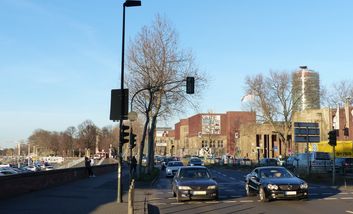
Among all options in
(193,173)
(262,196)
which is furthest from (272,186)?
(193,173)

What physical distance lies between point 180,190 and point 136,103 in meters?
24.1

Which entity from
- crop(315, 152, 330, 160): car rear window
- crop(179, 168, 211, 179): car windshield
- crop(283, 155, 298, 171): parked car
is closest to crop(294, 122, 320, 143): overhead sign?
crop(283, 155, 298, 171): parked car

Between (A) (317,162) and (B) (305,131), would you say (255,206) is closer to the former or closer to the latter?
(B) (305,131)

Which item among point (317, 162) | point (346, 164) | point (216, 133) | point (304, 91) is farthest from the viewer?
point (216, 133)

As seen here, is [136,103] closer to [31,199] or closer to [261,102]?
[31,199]

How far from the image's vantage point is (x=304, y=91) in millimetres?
77562

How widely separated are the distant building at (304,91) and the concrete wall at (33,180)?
47.0 m

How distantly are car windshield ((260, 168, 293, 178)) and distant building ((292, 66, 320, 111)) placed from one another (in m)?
57.3

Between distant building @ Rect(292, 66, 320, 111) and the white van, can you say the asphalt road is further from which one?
distant building @ Rect(292, 66, 320, 111)

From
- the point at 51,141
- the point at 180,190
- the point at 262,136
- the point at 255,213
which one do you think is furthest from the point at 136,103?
the point at 51,141

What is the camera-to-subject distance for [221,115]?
159625 millimetres

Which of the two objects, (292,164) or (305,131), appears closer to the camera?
(305,131)

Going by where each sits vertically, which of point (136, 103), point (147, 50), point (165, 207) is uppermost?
point (147, 50)

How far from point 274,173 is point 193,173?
340 centimetres
